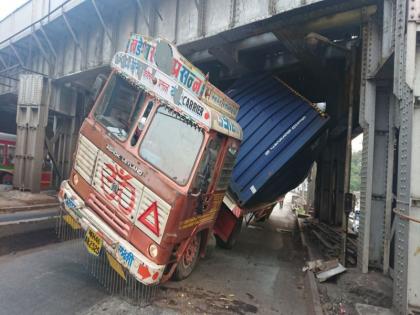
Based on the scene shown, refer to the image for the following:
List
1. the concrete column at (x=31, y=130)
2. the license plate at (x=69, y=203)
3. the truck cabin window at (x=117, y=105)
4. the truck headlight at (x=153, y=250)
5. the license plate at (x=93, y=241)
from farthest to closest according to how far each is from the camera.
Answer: the concrete column at (x=31, y=130), the truck cabin window at (x=117, y=105), the license plate at (x=69, y=203), the license plate at (x=93, y=241), the truck headlight at (x=153, y=250)

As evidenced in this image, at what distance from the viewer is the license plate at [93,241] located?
4.13 metres

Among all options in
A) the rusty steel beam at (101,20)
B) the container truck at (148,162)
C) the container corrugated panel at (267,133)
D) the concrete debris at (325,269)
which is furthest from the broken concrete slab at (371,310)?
the rusty steel beam at (101,20)

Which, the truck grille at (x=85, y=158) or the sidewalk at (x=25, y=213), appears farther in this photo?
the sidewalk at (x=25, y=213)

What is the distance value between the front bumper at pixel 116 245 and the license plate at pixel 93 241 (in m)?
0.06

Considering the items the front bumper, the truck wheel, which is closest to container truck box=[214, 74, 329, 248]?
the truck wheel

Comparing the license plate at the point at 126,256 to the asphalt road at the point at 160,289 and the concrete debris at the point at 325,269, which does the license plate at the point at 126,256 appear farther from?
the concrete debris at the point at 325,269

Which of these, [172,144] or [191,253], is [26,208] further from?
[172,144]

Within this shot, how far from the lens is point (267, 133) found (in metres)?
7.81

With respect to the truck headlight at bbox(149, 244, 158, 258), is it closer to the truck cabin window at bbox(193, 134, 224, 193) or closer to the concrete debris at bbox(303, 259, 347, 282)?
the truck cabin window at bbox(193, 134, 224, 193)

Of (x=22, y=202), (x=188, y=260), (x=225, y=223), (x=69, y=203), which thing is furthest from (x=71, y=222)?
(x=22, y=202)

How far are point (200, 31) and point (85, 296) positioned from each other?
269 inches

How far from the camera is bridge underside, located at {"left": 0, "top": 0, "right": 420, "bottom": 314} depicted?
13.5 ft

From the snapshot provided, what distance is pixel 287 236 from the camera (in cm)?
1135

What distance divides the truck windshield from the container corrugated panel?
300 cm
